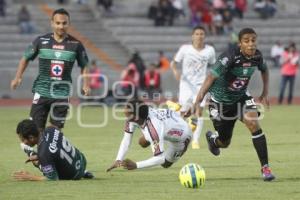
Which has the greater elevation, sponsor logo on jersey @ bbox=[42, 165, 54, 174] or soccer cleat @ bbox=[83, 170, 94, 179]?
sponsor logo on jersey @ bbox=[42, 165, 54, 174]

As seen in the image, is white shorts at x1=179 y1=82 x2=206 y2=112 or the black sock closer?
the black sock

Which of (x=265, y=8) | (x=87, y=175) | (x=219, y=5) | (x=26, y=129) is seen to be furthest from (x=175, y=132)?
(x=265, y=8)

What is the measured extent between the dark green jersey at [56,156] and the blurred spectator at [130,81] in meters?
20.8

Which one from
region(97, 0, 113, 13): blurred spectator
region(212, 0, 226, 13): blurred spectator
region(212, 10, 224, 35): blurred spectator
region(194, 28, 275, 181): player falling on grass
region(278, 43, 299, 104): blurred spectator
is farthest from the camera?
region(212, 0, 226, 13): blurred spectator

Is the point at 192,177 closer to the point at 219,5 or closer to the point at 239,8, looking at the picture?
the point at 219,5

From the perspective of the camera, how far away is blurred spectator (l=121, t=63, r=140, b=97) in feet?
111

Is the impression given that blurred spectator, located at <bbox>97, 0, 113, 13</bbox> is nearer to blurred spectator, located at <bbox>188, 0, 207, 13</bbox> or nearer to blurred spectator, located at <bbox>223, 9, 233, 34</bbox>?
blurred spectator, located at <bbox>188, 0, 207, 13</bbox>

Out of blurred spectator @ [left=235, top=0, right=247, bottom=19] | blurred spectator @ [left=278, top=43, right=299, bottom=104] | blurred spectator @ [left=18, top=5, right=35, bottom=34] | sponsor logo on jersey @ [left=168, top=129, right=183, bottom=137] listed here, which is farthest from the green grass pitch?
blurred spectator @ [left=235, top=0, right=247, bottom=19]

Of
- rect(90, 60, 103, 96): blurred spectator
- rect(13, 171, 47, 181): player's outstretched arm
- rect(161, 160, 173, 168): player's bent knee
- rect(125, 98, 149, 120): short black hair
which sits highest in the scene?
rect(125, 98, 149, 120): short black hair

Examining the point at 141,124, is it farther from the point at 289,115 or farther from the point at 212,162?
the point at 289,115

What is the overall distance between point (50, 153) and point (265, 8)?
1315 inches

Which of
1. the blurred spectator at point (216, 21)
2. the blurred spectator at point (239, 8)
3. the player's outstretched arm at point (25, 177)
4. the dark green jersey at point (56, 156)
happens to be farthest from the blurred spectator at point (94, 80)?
the dark green jersey at point (56, 156)

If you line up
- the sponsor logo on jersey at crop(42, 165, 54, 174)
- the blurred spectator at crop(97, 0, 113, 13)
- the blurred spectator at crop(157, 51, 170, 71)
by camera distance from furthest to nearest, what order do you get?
the blurred spectator at crop(97, 0, 113, 13) < the blurred spectator at crop(157, 51, 170, 71) < the sponsor logo on jersey at crop(42, 165, 54, 174)

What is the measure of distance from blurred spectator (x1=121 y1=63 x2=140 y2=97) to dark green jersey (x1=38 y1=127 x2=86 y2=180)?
68.3 ft
